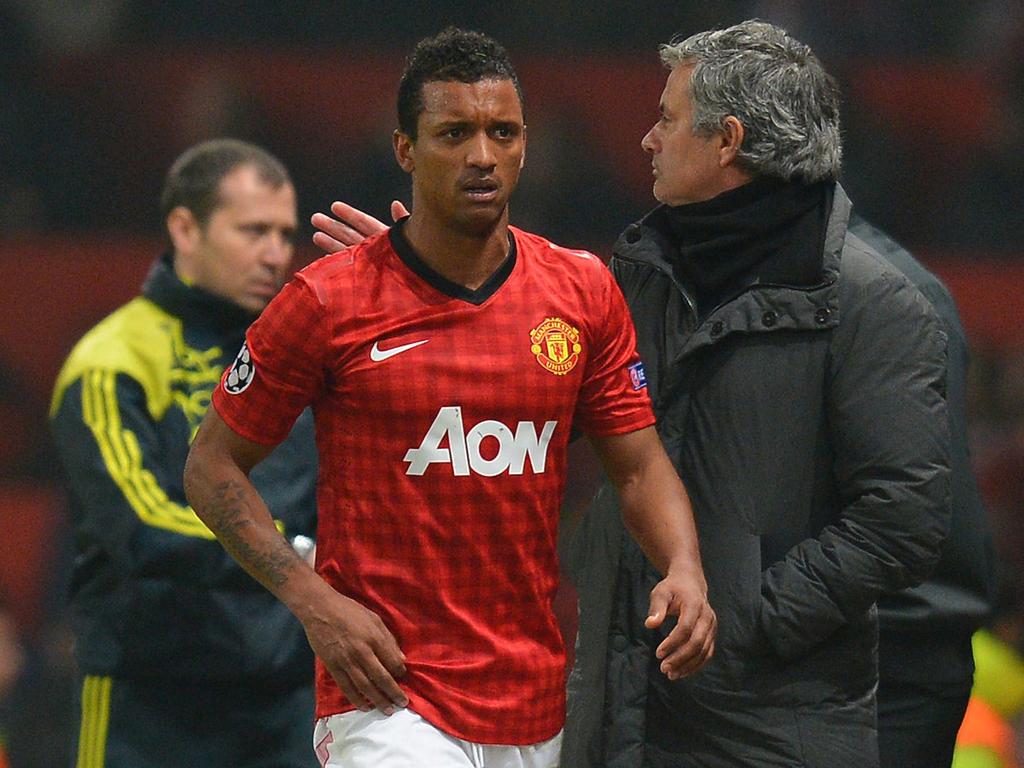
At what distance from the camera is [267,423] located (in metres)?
2.86

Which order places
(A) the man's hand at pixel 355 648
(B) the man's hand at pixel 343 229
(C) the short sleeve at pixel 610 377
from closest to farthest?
1. (A) the man's hand at pixel 355 648
2. (C) the short sleeve at pixel 610 377
3. (B) the man's hand at pixel 343 229

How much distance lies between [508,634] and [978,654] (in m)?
3.10

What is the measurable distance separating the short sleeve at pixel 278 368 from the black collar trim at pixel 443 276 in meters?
0.18

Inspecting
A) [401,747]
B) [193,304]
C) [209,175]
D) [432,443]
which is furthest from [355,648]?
[209,175]

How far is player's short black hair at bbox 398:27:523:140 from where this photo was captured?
287 centimetres

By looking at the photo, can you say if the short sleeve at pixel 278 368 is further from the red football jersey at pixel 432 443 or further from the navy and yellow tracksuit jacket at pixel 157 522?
the navy and yellow tracksuit jacket at pixel 157 522

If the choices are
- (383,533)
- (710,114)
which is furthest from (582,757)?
(710,114)

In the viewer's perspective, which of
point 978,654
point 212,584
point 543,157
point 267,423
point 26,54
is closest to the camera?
point 267,423

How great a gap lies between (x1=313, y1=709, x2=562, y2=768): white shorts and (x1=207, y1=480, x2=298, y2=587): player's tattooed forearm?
0.88 ft

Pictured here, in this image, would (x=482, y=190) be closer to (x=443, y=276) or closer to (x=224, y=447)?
(x=443, y=276)

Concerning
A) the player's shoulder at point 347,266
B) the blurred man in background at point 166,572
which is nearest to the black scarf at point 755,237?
the player's shoulder at point 347,266

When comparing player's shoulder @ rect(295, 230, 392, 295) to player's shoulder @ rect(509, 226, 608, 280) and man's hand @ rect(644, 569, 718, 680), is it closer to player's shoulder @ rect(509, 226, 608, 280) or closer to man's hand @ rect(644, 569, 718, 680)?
player's shoulder @ rect(509, 226, 608, 280)

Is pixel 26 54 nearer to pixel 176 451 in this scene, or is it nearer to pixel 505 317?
pixel 176 451

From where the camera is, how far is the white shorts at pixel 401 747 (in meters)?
2.81
